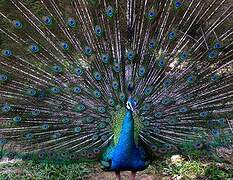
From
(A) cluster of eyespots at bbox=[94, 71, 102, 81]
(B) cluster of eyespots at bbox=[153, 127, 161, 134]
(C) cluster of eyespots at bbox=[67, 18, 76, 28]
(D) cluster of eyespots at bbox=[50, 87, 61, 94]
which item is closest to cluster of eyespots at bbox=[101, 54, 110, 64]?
(A) cluster of eyespots at bbox=[94, 71, 102, 81]

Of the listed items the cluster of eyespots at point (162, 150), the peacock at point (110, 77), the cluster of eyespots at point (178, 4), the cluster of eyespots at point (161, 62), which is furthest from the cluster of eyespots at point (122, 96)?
the cluster of eyespots at point (178, 4)

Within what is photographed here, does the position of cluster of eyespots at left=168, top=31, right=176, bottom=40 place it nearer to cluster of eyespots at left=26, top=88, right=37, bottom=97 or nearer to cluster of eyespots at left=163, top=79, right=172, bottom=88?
cluster of eyespots at left=163, top=79, right=172, bottom=88

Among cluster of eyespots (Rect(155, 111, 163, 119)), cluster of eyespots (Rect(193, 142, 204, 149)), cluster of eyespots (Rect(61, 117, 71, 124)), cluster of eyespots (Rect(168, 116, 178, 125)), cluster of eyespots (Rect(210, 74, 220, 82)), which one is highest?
cluster of eyespots (Rect(210, 74, 220, 82))

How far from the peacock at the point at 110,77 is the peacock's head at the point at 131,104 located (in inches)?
1.3

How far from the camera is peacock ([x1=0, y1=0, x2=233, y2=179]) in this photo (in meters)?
3.89

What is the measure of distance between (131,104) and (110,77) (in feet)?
1.56

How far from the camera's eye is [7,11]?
392cm

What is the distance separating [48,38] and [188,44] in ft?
4.02

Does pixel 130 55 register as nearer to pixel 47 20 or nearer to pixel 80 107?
pixel 80 107

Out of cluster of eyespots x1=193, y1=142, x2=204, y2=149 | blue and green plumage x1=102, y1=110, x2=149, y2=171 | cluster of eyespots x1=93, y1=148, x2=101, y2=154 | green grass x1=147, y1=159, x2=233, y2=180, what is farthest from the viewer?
green grass x1=147, y1=159, x2=233, y2=180

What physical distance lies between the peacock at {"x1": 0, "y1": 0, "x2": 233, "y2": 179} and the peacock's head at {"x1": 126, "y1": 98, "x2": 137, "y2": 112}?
33mm

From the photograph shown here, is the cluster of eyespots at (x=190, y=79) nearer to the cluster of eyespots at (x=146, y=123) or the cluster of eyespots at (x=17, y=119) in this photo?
the cluster of eyespots at (x=146, y=123)

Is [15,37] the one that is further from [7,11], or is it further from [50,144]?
[50,144]

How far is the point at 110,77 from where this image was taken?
394cm
